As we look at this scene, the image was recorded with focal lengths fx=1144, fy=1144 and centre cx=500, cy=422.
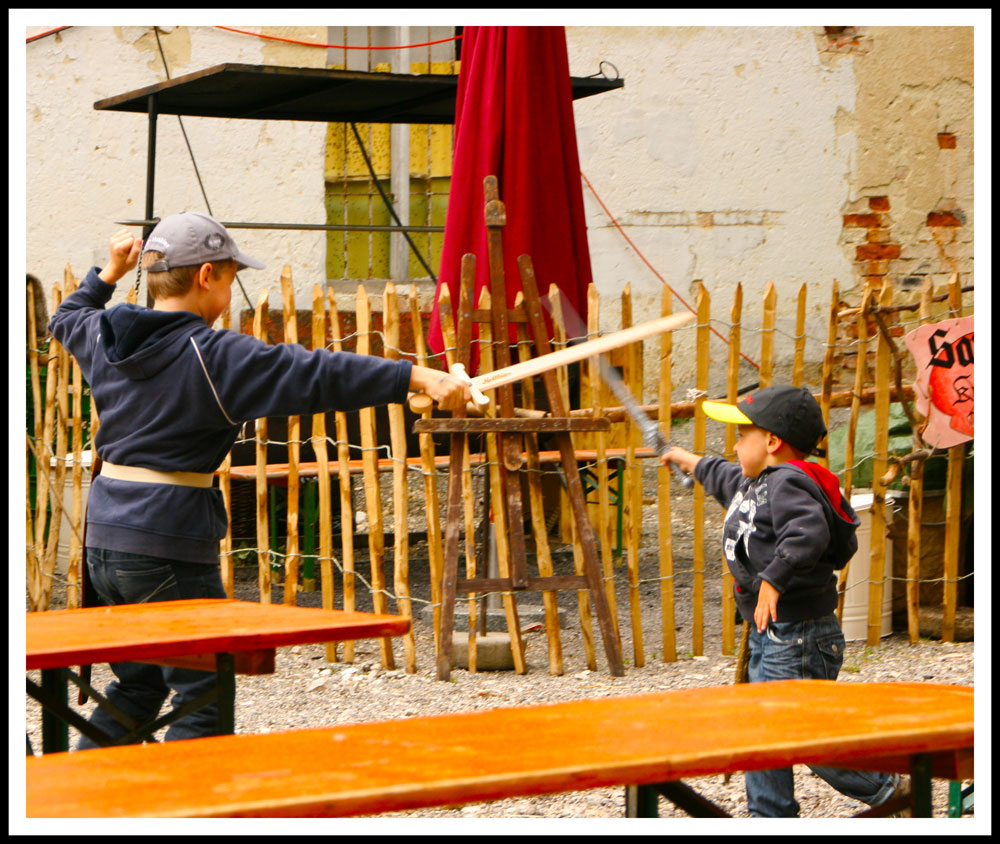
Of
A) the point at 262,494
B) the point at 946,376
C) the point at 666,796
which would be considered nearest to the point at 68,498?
the point at 262,494

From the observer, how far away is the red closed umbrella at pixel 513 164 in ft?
16.1

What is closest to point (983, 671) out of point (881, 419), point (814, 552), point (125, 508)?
point (814, 552)

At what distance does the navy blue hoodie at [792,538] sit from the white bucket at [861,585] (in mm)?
2067

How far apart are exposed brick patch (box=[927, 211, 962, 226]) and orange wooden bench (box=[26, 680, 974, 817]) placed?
277 inches

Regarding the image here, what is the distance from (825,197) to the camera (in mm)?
8547

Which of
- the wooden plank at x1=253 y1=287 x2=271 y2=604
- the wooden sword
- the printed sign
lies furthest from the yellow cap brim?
the wooden plank at x1=253 y1=287 x2=271 y2=604

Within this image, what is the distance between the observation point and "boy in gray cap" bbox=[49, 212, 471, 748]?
2.92 m

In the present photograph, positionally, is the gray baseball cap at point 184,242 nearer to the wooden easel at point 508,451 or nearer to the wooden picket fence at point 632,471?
the wooden picket fence at point 632,471

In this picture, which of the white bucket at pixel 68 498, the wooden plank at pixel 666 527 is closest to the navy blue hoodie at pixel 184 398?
the wooden plank at pixel 666 527

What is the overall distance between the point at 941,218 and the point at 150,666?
7.25 m

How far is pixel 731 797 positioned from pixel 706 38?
6.44 m

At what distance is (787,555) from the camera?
9.91ft

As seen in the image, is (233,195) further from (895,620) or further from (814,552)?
(814,552)

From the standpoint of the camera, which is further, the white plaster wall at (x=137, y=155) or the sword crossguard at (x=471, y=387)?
the white plaster wall at (x=137, y=155)
